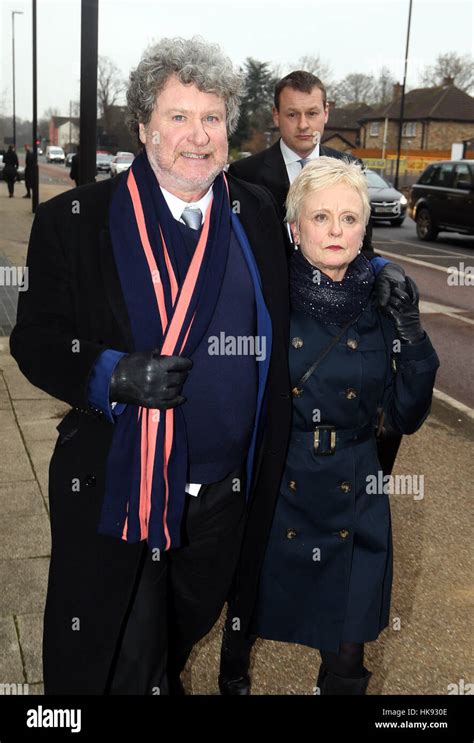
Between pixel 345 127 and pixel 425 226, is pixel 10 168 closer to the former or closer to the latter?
pixel 425 226

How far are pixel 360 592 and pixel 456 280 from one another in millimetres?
12501

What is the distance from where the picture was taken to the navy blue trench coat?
2.56 metres

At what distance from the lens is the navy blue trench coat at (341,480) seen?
256 centimetres

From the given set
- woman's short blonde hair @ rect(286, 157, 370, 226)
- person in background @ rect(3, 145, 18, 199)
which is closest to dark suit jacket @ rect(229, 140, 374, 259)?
woman's short blonde hair @ rect(286, 157, 370, 226)

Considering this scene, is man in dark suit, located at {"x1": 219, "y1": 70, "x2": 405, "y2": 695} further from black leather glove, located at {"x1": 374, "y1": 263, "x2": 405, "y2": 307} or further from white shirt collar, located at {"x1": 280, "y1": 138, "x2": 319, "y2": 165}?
black leather glove, located at {"x1": 374, "y1": 263, "x2": 405, "y2": 307}

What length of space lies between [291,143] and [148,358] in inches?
106

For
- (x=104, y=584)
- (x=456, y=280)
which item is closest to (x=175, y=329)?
(x=104, y=584)

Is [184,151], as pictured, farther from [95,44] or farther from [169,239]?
[95,44]

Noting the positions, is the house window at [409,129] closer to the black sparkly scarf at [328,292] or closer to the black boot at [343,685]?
the black sparkly scarf at [328,292]

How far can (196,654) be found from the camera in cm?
338

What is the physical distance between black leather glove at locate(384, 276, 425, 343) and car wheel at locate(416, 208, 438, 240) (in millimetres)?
18683

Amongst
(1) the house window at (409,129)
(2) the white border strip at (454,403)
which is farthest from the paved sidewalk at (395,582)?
(1) the house window at (409,129)

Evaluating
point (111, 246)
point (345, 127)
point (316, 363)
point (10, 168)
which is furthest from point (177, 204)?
point (345, 127)

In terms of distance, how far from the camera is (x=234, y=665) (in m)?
3.05
